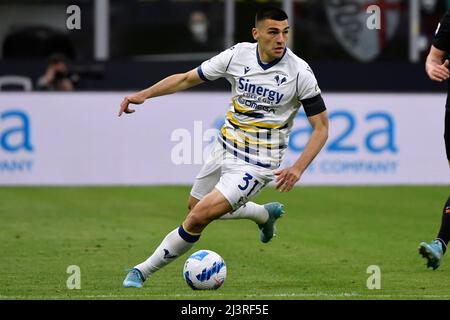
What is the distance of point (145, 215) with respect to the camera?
1599cm

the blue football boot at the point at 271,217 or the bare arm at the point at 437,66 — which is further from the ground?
the bare arm at the point at 437,66

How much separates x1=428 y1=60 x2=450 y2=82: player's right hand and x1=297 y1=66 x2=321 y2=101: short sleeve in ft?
3.00

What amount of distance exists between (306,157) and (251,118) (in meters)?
0.65

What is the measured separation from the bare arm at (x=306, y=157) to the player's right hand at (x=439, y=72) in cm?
91

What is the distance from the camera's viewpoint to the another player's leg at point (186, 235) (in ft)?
31.7

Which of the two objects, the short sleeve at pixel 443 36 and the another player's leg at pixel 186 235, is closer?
the another player's leg at pixel 186 235

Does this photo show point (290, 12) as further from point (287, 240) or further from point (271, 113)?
point (271, 113)

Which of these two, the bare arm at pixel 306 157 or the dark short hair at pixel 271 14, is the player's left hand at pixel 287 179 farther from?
the dark short hair at pixel 271 14

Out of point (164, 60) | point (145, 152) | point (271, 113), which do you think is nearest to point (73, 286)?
point (271, 113)

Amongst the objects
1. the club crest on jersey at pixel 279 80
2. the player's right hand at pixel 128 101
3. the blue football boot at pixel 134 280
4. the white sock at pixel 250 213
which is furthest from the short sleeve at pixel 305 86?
the blue football boot at pixel 134 280

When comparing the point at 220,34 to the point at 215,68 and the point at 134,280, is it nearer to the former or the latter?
the point at 215,68

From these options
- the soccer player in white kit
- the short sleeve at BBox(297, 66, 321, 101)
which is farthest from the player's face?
the short sleeve at BBox(297, 66, 321, 101)

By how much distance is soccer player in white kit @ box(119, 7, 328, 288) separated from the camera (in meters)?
9.78
